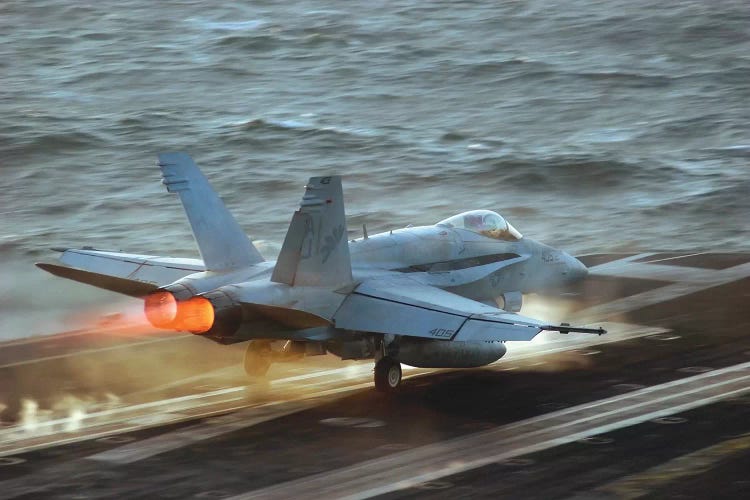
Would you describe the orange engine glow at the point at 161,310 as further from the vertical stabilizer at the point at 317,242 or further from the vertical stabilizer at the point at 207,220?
the vertical stabilizer at the point at 207,220

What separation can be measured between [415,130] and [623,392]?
38.2 metres

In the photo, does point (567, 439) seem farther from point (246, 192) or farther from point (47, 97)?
point (47, 97)

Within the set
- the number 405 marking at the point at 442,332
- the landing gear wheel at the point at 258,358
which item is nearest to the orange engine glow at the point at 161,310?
the landing gear wheel at the point at 258,358

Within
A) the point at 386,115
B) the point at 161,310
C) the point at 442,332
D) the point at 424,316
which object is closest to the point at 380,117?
the point at 386,115

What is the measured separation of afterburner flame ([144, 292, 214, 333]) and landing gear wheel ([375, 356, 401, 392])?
142 inches

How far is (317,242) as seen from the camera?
19.9 meters

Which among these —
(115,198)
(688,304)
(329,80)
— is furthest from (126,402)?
(329,80)

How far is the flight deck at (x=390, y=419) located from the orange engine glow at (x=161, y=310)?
1.77m

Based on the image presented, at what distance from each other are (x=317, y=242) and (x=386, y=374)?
3030mm

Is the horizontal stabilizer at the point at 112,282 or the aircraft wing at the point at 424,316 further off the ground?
the horizontal stabilizer at the point at 112,282

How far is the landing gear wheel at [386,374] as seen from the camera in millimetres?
21312

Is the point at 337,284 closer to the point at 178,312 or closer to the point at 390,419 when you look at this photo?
the point at 390,419

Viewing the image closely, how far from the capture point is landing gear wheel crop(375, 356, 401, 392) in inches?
839

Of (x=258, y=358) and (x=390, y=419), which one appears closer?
(x=390, y=419)
